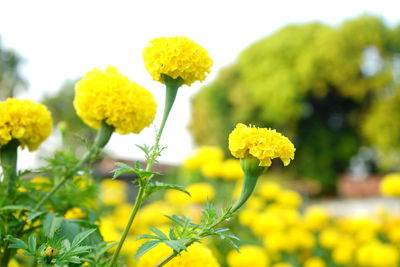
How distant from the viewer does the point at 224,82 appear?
19.2 metres

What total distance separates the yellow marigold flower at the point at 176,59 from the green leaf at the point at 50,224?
0.34 m

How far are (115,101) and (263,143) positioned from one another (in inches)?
14.9

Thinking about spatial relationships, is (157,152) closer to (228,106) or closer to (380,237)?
(380,237)

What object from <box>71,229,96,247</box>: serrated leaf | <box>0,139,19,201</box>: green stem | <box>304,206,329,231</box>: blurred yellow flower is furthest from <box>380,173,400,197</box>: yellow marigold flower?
<box>71,229,96,247</box>: serrated leaf

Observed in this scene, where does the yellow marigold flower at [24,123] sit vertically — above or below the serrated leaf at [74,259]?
above

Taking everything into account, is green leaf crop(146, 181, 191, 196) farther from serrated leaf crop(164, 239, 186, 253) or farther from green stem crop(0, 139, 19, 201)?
green stem crop(0, 139, 19, 201)

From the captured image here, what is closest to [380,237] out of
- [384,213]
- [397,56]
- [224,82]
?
[384,213]

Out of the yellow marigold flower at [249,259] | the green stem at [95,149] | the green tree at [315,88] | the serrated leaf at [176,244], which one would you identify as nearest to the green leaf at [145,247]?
the serrated leaf at [176,244]

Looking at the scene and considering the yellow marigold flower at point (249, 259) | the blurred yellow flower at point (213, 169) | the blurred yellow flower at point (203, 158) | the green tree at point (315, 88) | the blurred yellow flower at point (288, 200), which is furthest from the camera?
the green tree at point (315, 88)

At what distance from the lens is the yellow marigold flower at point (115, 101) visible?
1.04 m

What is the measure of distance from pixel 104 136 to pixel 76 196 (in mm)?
197

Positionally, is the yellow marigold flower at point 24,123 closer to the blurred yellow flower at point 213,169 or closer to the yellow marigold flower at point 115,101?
the yellow marigold flower at point 115,101

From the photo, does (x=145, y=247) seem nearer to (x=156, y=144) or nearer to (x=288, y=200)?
(x=156, y=144)

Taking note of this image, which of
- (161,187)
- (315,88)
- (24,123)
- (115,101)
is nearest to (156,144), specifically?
(161,187)
